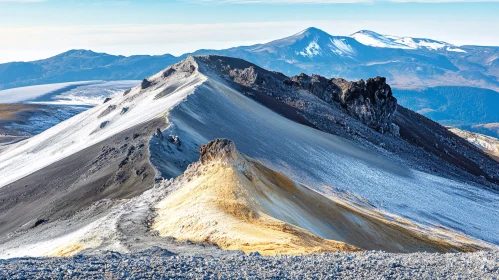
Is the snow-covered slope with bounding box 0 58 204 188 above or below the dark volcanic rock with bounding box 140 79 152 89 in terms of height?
below

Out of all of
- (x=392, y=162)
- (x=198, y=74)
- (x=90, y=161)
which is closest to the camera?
(x=90, y=161)

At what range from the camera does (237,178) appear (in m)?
34.9

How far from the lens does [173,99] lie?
239 feet

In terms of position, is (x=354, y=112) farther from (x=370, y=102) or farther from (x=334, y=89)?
(x=334, y=89)

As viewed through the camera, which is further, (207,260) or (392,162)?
(392,162)

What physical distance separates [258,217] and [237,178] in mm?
5375

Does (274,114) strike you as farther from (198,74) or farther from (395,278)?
(395,278)

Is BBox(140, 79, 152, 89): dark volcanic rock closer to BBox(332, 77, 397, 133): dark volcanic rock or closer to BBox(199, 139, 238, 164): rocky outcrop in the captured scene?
BBox(332, 77, 397, 133): dark volcanic rock

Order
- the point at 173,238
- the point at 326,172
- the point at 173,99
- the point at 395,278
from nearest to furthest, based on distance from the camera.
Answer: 1. the point at 395,278
2. the point at 173,238
3. the point at 326,172
4. the point at 173,99

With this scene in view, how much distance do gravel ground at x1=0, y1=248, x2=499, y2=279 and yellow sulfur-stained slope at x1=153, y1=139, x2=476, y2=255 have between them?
11.5ft

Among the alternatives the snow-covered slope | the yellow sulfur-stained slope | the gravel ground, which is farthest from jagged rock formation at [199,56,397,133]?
the gravel ground

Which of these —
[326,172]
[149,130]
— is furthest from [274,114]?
[149,130]

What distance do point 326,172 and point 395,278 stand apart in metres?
42.9

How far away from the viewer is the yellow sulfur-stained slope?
26.7m
